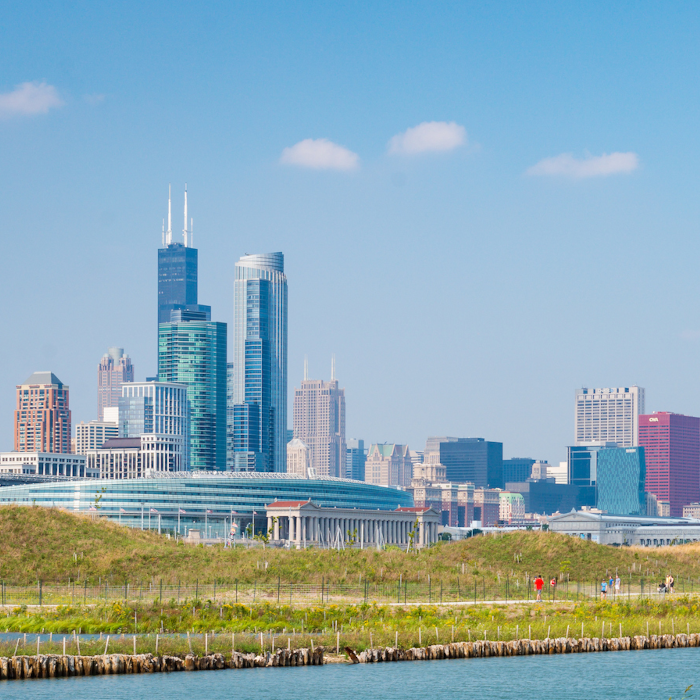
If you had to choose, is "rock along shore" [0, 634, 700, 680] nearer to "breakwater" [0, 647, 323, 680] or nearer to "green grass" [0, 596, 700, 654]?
"breakwater" [0, 647, 323, 680]

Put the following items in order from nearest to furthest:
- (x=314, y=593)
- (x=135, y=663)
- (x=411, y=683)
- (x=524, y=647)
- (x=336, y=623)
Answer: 1. (x=411, y=683)
2. (x=135, y=663)
3. (x=524, y=647)
4. (x=336, y=623)
5. (x=314, y=593)

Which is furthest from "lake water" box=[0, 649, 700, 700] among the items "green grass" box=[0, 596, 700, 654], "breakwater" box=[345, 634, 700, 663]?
"green grass" box=[0, 596, 700, 654]

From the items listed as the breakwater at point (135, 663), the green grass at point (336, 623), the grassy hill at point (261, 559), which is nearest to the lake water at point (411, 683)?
the breakwater at point (135, 663)

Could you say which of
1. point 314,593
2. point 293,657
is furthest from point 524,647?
point 314,593

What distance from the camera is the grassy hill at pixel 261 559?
104m

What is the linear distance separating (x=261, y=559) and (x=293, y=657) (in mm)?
44590

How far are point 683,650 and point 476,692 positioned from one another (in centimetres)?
1848

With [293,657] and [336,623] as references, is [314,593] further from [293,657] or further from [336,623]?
[293,657]

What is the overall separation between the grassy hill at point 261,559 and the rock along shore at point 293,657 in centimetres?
3102

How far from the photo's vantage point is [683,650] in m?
73.1

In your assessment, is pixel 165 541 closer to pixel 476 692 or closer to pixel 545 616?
pixel 545 616

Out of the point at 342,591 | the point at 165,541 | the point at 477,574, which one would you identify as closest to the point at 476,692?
the point at 342,591

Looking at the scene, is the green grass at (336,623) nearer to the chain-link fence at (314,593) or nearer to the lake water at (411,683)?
the lake water at (411,683)

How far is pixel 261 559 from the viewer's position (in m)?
109
